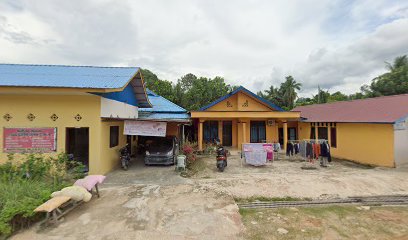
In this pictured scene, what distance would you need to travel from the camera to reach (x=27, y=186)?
18.9ft

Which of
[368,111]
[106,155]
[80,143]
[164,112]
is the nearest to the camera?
[106,155]

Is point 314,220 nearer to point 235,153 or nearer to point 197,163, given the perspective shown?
point 197,163

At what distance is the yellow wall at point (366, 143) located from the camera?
1065 cm

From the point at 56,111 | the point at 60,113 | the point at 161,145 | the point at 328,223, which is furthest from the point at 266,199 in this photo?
the point at 56,111

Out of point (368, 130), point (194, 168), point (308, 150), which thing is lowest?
point (194, 168)

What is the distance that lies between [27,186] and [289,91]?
33.6 meters

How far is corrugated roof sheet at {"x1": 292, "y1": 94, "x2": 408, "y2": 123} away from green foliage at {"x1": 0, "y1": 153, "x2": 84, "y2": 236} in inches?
554

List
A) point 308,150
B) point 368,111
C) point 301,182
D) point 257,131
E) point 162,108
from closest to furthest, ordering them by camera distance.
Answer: point 301,182 < point 308,150 < point 368,111 < point 162,108 < point 257,131

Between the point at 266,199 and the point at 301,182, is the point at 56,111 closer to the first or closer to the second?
the point at 266,199

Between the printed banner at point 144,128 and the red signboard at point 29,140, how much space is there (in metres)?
2.87

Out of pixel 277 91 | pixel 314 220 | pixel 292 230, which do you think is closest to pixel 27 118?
pixel 292 230

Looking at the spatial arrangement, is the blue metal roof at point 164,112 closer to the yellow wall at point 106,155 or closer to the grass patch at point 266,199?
the yellow wall at point 106,155

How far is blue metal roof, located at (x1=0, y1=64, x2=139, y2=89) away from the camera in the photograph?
305 inches

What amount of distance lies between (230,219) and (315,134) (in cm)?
1337
